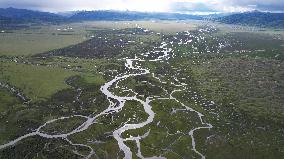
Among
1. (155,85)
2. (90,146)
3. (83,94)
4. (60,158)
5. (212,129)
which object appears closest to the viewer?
(60,158)

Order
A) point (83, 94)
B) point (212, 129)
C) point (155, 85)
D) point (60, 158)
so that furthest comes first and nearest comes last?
point (155, 85), point (83, 94), point (212, 129), point (60, 158)

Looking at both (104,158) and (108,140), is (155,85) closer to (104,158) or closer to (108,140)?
(108,140)

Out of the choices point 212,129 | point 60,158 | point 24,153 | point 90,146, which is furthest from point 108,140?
point 212,129

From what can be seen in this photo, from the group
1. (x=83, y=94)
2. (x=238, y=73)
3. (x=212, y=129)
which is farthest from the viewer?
(x=238, y=73)

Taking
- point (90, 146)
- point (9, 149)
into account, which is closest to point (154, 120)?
point (90, 146)

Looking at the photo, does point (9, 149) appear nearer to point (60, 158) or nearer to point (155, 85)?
point (60, 158)

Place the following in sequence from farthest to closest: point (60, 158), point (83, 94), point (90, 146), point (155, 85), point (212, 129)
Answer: point (155, 85) < point (83, 94) < point (212, 129) < point (90, 146) < point (60, 158)

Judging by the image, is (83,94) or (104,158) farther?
(83,94)
